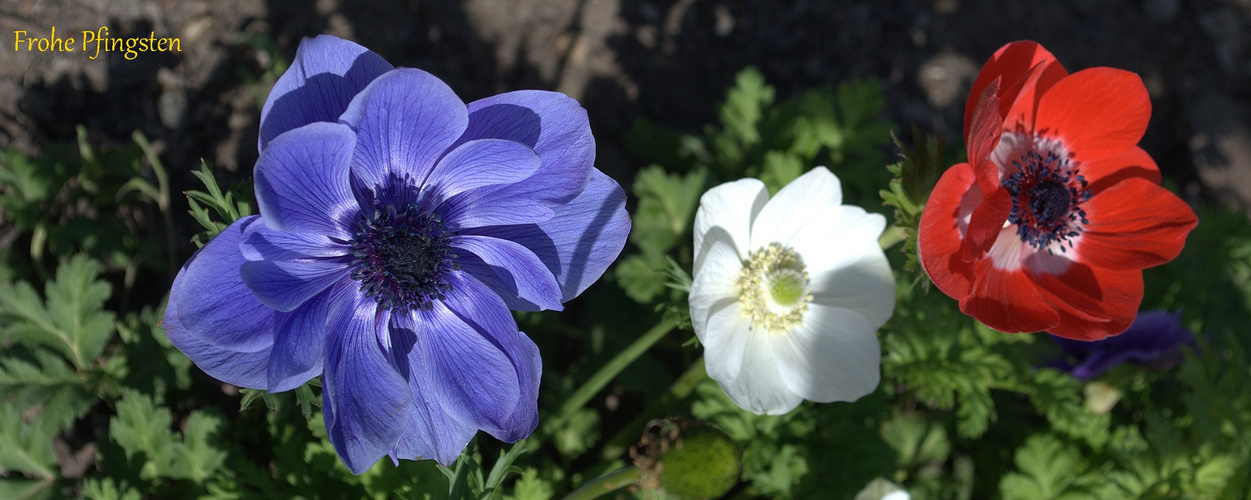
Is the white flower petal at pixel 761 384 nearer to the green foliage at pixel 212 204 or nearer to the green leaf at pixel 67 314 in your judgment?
the green foliage at pixel 212 204

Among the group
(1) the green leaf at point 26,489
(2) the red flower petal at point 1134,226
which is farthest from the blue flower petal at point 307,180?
(2) the red flower petal at point 1134,226

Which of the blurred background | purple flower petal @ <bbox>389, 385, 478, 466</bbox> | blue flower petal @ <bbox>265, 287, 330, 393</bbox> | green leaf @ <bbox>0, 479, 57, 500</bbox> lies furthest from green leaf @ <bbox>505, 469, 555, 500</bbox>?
green leaf @ <bbox>0, 479, 57, 500</bbox>

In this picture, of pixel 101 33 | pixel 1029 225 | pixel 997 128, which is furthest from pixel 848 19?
pixel 101 33

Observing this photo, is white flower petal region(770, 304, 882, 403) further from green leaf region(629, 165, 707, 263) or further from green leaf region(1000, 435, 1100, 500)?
green leaf region(1000, 435, 1100, 500)

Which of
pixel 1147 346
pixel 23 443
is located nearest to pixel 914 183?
pixel 1147 346

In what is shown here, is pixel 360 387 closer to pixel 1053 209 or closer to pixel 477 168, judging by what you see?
pixel 477 168

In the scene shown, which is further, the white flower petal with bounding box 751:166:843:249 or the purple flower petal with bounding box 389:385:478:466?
the white flower petal with bounding box 751:166:843:249

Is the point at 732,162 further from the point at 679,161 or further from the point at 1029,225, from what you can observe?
the point at 1029,225
